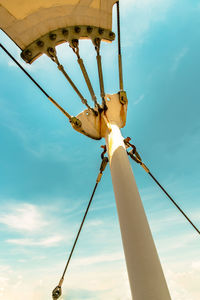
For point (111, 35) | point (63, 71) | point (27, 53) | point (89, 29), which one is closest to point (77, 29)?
point (89, 29)

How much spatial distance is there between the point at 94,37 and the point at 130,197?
5.50 m

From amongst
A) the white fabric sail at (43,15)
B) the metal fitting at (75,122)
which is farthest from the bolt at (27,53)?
Result: the metal fitting at (75,122)

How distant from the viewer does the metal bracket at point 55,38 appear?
542 cm

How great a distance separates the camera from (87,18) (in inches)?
220

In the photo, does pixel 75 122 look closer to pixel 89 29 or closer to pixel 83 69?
pixel 83 69

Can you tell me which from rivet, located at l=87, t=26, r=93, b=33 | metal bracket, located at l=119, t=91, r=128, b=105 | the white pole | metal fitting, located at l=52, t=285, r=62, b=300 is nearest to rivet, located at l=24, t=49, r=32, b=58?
rivet, located at l=87, t=26, r=93, b=33

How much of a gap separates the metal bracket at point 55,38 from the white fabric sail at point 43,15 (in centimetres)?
13

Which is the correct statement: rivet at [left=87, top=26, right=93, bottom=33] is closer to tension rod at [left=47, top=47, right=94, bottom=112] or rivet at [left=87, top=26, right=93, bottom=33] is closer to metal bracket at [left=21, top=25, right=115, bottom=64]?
metal bracket at [left=21, top=25, right=115, bottom=64]

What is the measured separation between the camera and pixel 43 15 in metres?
5.22

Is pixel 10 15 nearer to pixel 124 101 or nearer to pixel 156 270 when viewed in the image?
pixel 124 101

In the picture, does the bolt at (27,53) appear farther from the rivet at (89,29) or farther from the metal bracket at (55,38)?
the rivet at (89,29)

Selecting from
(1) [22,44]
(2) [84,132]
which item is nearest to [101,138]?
(2) [84,132]

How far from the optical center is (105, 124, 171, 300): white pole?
2615 millimetres

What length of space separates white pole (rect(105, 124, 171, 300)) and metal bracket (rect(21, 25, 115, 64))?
448cm
